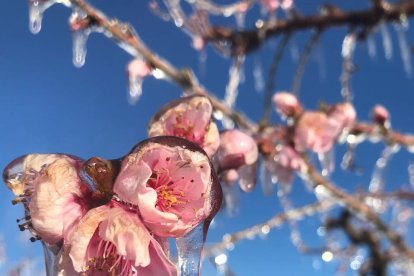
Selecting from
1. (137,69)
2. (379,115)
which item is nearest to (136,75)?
(137,69)

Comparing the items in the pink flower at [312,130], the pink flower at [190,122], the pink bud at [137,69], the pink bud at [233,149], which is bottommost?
the pink flower at [190,122]

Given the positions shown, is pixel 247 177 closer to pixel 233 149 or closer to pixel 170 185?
pixel 233 149

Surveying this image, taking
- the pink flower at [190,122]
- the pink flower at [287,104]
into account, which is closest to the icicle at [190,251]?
the pink flower at [190,122]

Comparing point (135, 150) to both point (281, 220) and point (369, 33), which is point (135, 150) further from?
point (281, 220)

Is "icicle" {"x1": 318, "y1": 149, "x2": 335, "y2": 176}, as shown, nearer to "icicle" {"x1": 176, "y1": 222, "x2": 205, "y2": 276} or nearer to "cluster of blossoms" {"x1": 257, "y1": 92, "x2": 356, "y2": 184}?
"cluster of blossoms" {"x1": 257, "y1": 92, "x2": 356, "y2": 184}

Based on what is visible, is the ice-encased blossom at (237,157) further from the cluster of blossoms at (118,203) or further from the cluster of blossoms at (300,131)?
the cluster of blossoms at (300,131)

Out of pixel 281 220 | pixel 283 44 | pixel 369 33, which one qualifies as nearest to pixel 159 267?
pixel 283 44

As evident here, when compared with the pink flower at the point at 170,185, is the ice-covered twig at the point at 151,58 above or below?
above
